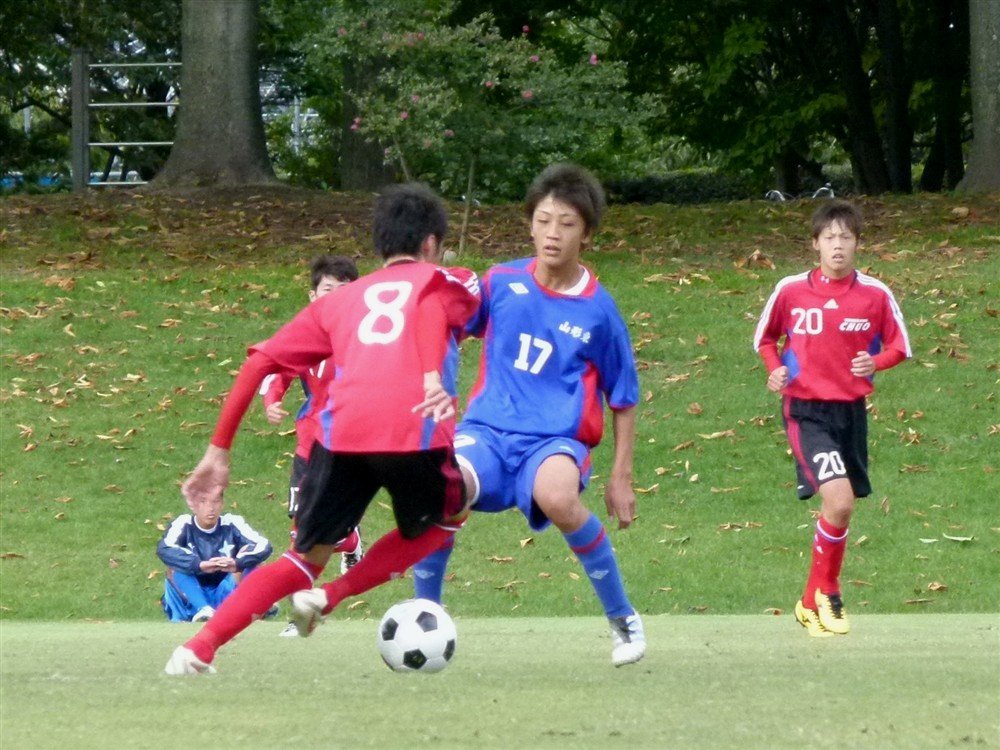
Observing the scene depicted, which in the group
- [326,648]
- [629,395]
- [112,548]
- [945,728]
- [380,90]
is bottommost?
[112,548]

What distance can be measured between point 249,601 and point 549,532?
6.68 metres

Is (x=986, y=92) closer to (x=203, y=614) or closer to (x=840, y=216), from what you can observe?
(x=840, y=216)

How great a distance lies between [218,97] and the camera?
19188 millimetres

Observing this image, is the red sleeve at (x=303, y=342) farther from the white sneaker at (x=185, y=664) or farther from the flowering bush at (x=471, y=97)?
the flowering bush at (x=471, y=97)

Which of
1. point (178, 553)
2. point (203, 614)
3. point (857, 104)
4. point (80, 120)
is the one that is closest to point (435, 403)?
point (178, 553)

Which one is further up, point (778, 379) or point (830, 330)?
point (830, 330)

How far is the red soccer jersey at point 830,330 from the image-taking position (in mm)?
7574

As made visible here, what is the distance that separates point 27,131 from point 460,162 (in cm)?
1970

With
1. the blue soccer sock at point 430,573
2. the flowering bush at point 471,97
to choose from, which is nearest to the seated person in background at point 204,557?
the blue soccer sock at point 430,573

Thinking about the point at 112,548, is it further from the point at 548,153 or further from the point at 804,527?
the point at 548,153

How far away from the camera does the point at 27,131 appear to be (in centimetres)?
3319

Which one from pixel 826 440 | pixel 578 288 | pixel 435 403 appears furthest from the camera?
pixel 826 440

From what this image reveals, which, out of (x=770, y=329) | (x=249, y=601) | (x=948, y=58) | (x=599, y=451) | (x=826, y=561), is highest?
(x=948, y=58)

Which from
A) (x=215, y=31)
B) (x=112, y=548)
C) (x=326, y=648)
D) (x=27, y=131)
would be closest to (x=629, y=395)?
(x=326, y=648)
